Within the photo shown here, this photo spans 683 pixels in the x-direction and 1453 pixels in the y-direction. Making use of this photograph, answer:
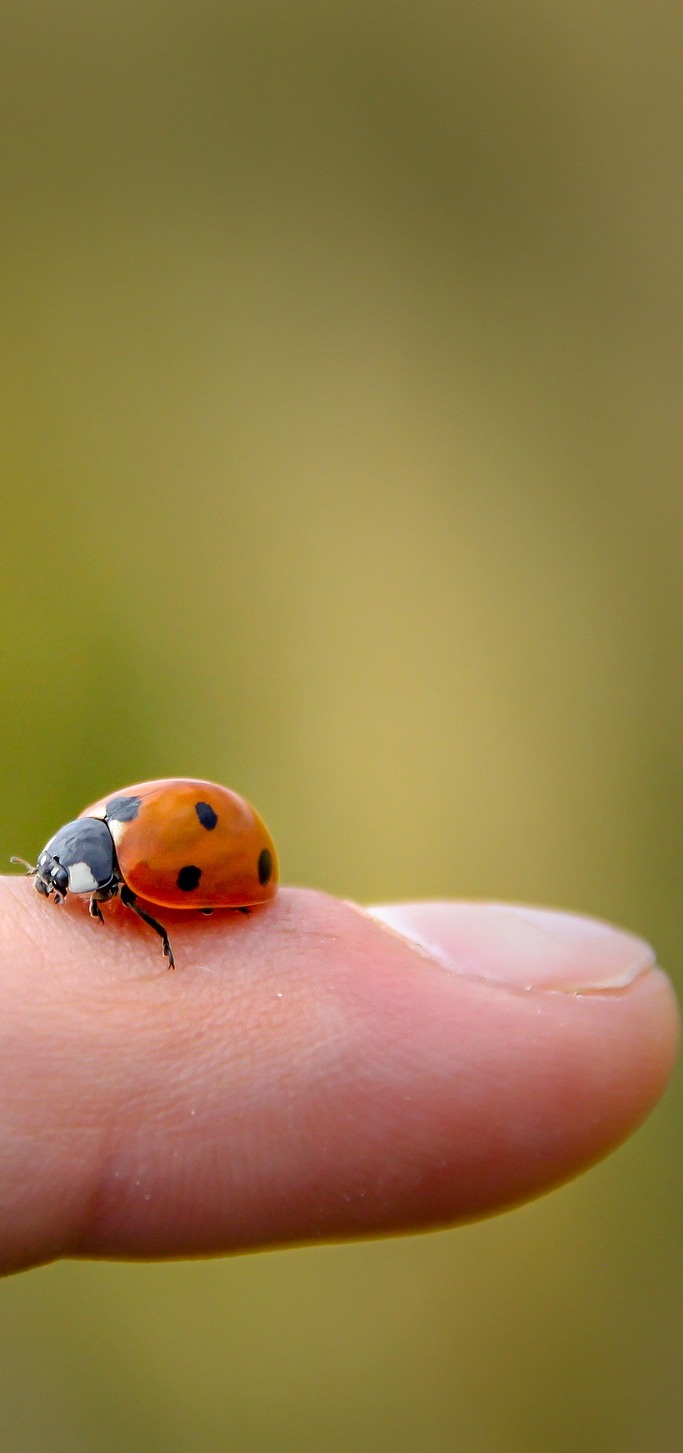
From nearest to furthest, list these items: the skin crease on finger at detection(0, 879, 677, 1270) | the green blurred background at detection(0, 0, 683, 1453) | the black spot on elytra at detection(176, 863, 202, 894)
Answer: the skin crease on finger at detection(0, 879, 677, 1270)
the black spot on elytra at detection(176, 863, 202, 894)
the green blurred background at detection(0, 0, 683, 1453)

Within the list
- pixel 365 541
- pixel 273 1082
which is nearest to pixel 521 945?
pixel 273 1082

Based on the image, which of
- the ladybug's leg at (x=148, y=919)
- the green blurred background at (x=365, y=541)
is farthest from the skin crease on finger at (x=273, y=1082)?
the green blurred background at (x=365, y=541)

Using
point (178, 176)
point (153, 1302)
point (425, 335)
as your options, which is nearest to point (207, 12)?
point (178, 176)

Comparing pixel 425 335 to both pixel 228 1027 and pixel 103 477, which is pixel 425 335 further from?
pixel 228 1027

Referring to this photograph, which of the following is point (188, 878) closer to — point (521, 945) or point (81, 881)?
point (81, 881)

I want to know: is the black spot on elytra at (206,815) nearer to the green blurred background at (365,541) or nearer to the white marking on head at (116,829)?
the white marking on head at (116,829)

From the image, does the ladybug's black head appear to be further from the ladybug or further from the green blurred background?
the green blurred background

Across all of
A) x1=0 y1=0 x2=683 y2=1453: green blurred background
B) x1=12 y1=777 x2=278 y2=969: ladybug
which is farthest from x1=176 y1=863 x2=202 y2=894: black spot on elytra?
x1=0 y1=0 x2=683 y2=1453: green blurred background
